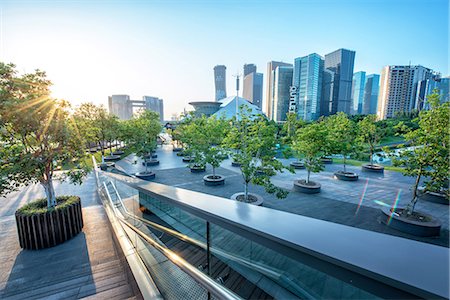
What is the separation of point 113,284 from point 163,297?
6.87 ft

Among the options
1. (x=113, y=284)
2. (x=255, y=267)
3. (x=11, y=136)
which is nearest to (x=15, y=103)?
(x=11, y=136)

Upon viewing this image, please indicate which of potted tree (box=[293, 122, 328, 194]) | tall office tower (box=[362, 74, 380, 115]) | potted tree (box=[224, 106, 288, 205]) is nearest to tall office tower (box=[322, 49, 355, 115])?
tall office tower (box=[362, 74, 380, 115])

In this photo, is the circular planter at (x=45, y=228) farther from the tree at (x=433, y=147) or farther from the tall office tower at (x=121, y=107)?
the tall office tower at (x=121, y=107)

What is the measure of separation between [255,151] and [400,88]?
8484 centimetres

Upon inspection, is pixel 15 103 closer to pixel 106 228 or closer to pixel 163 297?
pixel 106 228

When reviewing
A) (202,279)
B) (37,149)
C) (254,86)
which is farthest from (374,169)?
(254,86)

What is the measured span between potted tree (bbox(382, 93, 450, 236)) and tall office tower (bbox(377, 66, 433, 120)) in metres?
75.8

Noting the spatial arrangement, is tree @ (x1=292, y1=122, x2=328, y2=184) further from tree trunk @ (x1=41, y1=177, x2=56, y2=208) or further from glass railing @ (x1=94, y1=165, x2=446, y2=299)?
tree trunk @ (x1=41, y1=177, x2=56, y2=208)

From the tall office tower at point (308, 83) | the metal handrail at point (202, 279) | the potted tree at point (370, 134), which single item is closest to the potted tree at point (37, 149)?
the metal handrail at point (202, 279)

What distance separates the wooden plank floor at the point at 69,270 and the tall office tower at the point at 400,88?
83.3 metres

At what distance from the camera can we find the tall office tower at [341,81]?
276ft

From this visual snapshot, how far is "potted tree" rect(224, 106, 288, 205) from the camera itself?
7.27 m

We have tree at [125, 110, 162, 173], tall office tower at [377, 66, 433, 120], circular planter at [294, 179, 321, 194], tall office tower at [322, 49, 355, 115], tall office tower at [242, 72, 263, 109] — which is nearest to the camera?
circular planter at [294, 179, 321, 194]

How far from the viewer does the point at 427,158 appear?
578 cm
